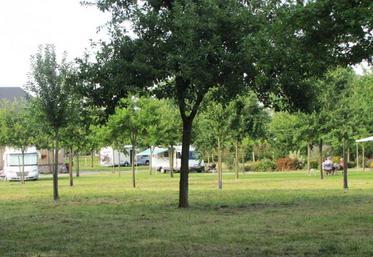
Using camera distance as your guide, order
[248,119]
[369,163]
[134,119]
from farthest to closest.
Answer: [369,163] < [248,119] < [134,119]

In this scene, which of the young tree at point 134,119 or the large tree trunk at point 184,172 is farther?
the young tree at point 134,119

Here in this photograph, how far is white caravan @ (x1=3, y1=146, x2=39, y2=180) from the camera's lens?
45.0 m

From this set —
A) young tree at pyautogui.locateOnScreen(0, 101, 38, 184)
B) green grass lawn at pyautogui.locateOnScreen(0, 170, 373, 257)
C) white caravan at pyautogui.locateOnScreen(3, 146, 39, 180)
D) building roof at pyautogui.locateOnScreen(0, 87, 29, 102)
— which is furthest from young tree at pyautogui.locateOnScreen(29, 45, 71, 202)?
building roof at pyautogui.locateOnScreen(0, 87, 29, 102)

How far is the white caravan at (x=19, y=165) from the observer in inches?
1772

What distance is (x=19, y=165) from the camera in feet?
149

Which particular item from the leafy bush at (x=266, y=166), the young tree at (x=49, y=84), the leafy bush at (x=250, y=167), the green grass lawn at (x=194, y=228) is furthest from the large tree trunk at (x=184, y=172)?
the leafy bush at (x=250, y=167)

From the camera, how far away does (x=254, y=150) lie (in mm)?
56938

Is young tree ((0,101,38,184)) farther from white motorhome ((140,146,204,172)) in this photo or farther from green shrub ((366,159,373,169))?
green shrub ((366,159,373,169))

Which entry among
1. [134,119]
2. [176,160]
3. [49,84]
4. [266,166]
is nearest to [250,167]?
[266,166]

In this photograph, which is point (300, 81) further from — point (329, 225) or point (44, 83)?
point (44, 83)

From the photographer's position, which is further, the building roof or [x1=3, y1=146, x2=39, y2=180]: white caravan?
the building roof

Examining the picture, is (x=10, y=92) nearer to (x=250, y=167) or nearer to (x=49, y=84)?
(x=250, y=167)

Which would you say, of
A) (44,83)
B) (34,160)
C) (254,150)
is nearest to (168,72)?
(44,83)

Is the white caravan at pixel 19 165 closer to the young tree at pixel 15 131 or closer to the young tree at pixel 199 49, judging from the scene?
the young tree at pixel 15 131
